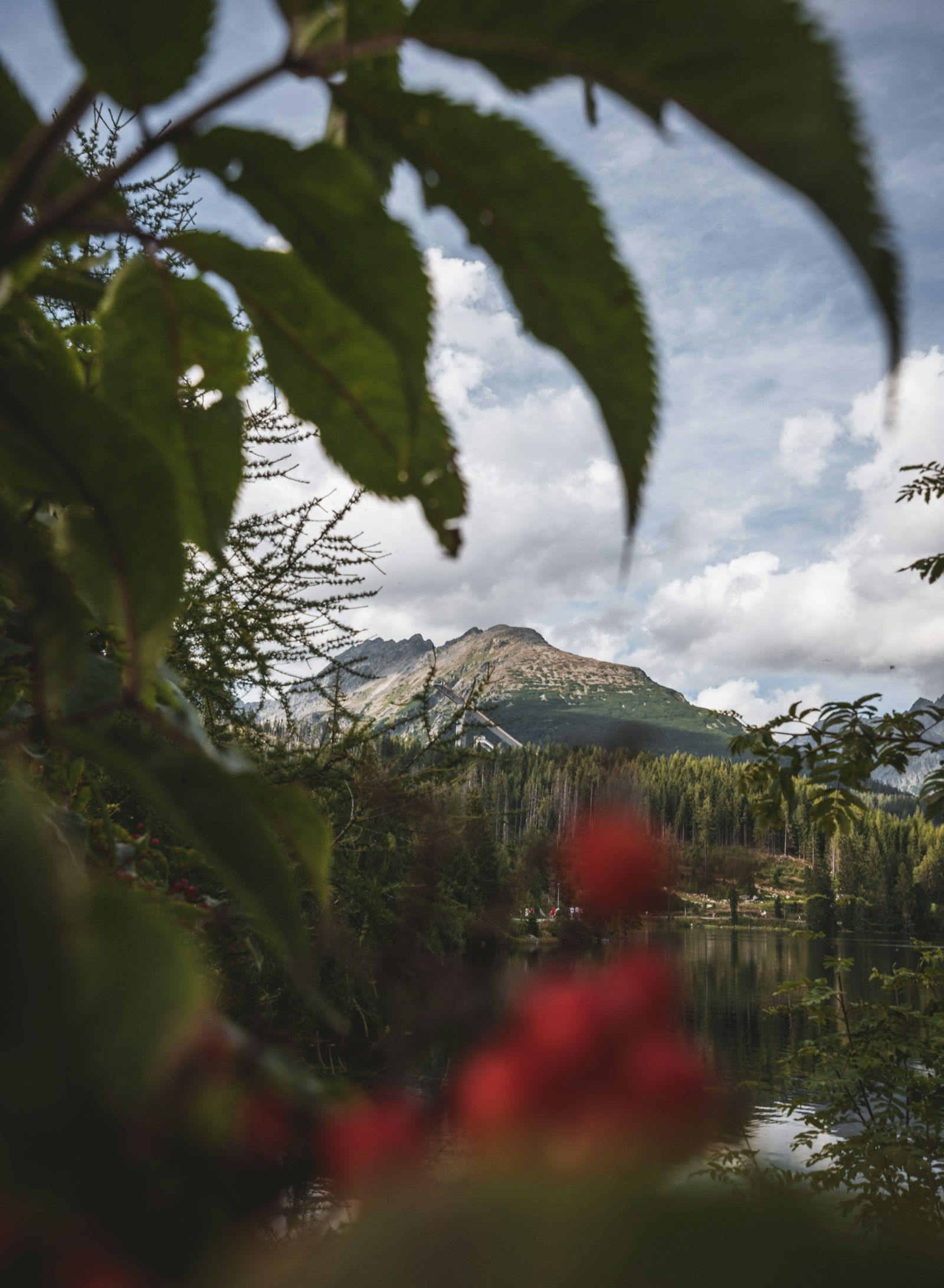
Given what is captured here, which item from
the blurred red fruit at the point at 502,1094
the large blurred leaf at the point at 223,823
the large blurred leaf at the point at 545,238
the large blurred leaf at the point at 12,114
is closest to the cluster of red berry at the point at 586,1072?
the blurred red fruit at the point at 502,1094

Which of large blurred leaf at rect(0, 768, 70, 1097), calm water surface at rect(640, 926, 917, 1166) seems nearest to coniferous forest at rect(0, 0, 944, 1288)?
large blurred leaf at rect(0, 768, 70, 1097)

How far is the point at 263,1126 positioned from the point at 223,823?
0.13 m

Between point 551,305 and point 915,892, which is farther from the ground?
point 551,305

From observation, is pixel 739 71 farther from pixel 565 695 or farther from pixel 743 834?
pixel 565 695

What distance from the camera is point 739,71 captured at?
10.7 inches

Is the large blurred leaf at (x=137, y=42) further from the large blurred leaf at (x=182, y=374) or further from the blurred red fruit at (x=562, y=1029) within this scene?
the blurred red fruit at (x=562, y=1029)

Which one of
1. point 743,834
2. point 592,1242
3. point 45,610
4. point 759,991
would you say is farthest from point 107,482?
point 759,991

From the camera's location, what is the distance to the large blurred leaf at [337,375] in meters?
0.46

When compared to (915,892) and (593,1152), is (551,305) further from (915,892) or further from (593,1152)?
(915,892)

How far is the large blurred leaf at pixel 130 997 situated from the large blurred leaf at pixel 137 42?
355mm

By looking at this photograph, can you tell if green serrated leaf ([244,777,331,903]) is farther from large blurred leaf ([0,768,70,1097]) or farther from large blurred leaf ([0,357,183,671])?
large blurred leaf ([0,768,70,1097])

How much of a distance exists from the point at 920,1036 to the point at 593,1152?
6068 millimetres

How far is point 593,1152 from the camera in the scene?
25 cm

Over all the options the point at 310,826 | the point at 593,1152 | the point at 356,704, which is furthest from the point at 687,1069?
the point at 356,704
